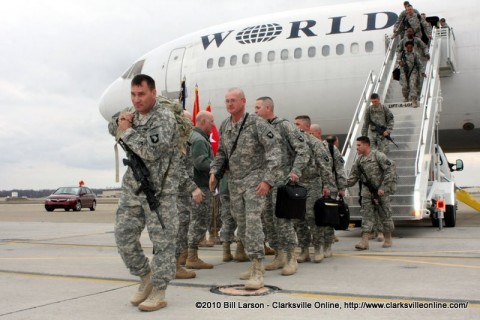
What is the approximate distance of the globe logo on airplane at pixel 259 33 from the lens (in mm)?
15227

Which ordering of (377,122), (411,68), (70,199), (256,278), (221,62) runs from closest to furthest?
(256,278), (377,122), (411,68), (221,62), (70,199)

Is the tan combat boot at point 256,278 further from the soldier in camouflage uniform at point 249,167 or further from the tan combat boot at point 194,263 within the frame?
the tan combat boot at point 194,263

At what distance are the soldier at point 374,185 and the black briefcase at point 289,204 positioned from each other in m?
2.61

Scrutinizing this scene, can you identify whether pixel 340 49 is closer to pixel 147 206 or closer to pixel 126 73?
pixel 126 73

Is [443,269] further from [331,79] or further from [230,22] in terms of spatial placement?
[230,22]

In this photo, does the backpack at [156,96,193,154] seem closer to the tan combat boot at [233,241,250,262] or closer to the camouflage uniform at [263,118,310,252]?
the camouflage uniform at [263,118,310,252]

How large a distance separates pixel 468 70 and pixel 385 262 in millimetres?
8773

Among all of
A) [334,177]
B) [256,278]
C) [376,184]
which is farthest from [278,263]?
[376,184]

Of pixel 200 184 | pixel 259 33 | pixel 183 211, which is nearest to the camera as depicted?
pixel 183 211

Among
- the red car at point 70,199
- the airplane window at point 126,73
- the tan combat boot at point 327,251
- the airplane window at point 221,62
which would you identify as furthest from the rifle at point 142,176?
the red car at point 70,199

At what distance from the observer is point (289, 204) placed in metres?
5.47

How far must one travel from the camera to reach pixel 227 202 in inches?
282

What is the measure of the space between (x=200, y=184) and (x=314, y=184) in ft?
4.55

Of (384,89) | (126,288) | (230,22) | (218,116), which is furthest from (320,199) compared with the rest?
(230,22)
